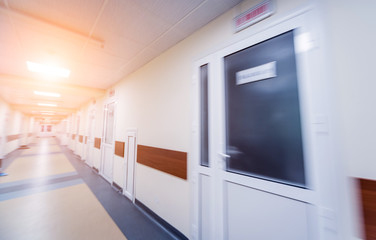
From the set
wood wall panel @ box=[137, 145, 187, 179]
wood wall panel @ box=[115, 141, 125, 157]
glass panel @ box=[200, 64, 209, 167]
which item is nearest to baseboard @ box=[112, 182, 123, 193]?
wood wall panel @ box=[115, 141, 125, 157]

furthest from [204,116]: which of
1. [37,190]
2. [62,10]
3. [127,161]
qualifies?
[37,190]

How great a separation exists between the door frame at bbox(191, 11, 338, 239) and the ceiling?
25.6 inches

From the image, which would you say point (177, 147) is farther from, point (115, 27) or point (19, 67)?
point (19, 67)

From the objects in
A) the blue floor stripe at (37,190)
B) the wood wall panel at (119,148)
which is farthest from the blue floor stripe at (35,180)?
the wood wall panel at (119,148)

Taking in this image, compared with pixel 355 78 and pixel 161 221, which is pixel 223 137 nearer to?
pixel 355 78

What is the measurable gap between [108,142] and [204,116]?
429 cm

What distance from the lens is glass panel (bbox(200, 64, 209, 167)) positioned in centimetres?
196

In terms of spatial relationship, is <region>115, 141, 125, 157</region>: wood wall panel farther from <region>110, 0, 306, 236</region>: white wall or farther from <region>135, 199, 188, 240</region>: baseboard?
<region>135, 199, 188, 240</region>: baseboard

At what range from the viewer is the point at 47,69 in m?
3.62

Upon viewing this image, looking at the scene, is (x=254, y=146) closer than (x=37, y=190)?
Yes

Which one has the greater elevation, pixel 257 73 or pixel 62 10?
pixel 62 10

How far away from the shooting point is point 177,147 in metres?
2.33

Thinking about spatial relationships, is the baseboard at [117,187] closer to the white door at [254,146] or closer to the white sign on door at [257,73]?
the white door at [254,146]

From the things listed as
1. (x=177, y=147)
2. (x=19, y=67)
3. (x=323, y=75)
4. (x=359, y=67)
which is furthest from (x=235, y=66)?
(x=19, y=67)
